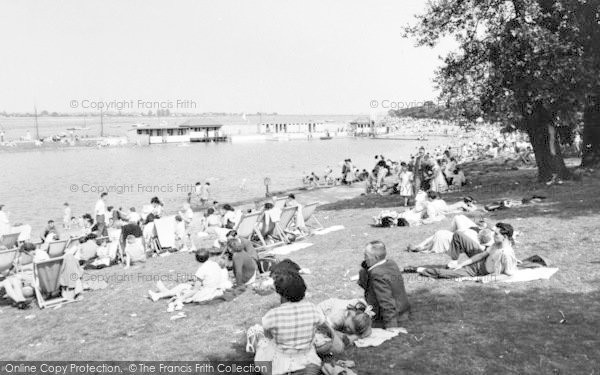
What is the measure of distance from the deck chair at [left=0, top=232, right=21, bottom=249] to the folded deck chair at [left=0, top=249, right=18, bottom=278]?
12.7 ft

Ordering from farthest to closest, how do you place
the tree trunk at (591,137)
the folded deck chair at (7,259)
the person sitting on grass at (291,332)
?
1. the tree trunk at (591,137)
2. the folded deck chair at (7,259)
3. the person sitting on grass at (291,332)

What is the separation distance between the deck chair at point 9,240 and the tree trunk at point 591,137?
747 inches

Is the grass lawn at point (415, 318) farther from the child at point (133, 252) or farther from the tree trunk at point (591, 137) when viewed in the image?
the tree trunk at point (591, 137)

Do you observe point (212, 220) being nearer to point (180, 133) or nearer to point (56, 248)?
point (56, 248)

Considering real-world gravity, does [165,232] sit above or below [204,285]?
below

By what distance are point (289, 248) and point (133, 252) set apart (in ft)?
11.5

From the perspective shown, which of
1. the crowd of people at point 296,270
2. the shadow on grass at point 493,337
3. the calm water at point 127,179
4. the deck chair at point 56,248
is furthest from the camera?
the calm water at point 127,179

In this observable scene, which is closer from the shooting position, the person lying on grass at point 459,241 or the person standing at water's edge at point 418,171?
the person lying on grass at point 459,241

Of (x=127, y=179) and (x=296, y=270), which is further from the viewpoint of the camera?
(x=127, y=179)

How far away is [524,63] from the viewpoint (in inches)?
601

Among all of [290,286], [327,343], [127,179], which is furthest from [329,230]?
[127,179]

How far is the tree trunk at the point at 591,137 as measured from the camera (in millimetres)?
19078

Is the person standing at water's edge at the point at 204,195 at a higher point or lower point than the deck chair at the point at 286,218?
lower

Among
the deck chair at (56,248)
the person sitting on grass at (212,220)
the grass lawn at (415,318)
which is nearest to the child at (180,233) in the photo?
the person sitting on grass at (212,220)
